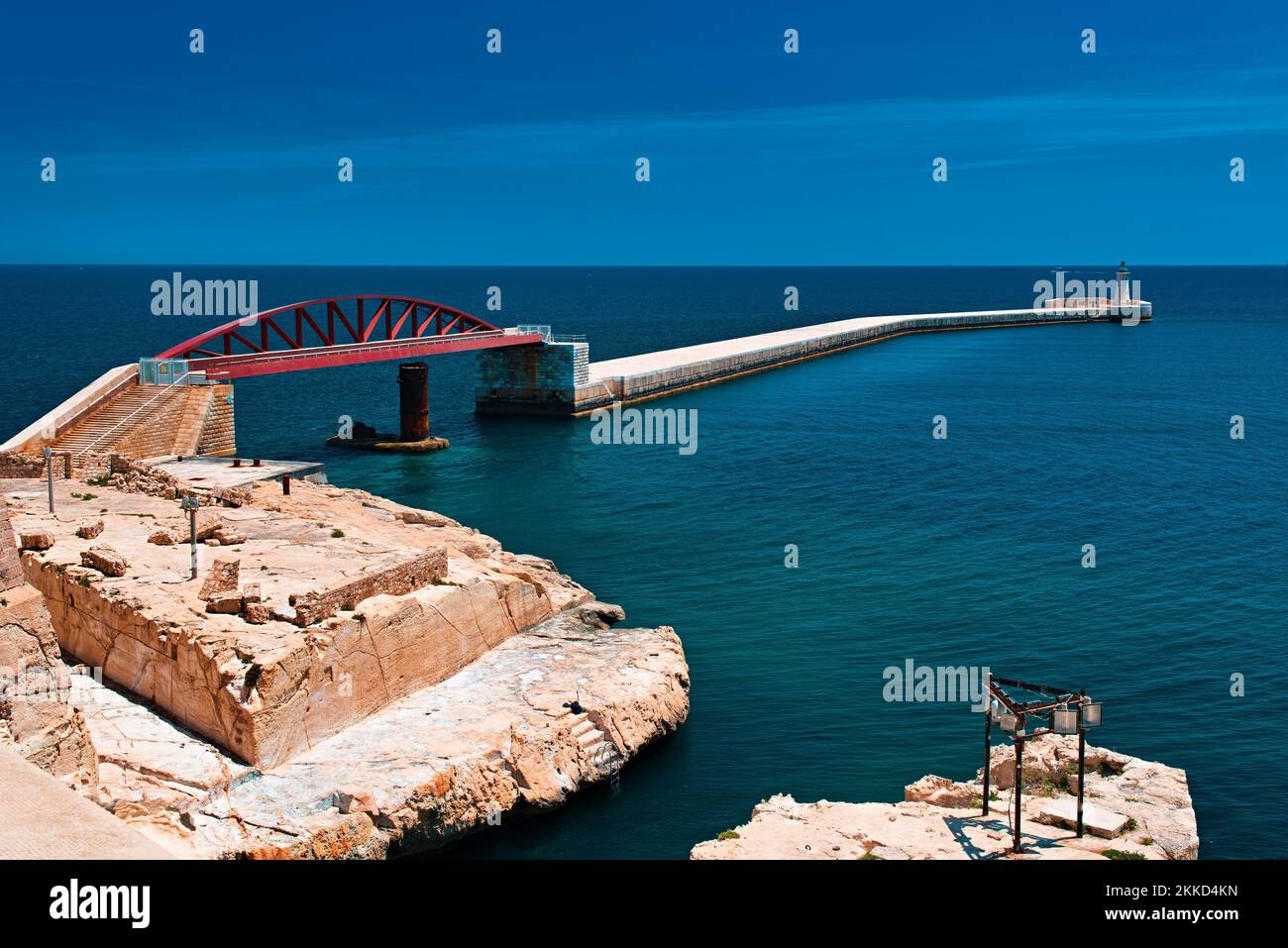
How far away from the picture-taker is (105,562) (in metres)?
19.9

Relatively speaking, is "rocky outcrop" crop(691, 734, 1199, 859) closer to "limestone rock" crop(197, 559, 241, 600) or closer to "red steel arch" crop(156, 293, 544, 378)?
"limestone rock" crop(197, 559, 241, 600)

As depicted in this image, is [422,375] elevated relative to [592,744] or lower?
elevated

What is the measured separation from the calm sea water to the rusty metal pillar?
2288 millimetres

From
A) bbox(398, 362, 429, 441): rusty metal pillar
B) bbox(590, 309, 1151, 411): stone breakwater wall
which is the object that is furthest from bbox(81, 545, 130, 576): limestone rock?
bbox(590, 309, 1151, 411): stone breakwater wall

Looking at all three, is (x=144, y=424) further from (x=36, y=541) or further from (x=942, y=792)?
(x=942, y=792)

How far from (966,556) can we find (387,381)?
164 feet

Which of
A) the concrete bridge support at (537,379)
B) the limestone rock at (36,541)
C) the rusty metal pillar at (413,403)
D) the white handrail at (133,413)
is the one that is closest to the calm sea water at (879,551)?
the concrete bridge support at (537,379)

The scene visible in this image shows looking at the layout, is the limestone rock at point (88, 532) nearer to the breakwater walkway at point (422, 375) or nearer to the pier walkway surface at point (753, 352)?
the breakwater walkway at point (422, 375)

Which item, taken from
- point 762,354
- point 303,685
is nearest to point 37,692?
point 303,685

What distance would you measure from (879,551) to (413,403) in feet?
81.1

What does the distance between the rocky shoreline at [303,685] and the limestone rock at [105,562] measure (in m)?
0.03

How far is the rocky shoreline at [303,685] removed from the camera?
1555 centimetres

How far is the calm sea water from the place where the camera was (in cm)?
2020
